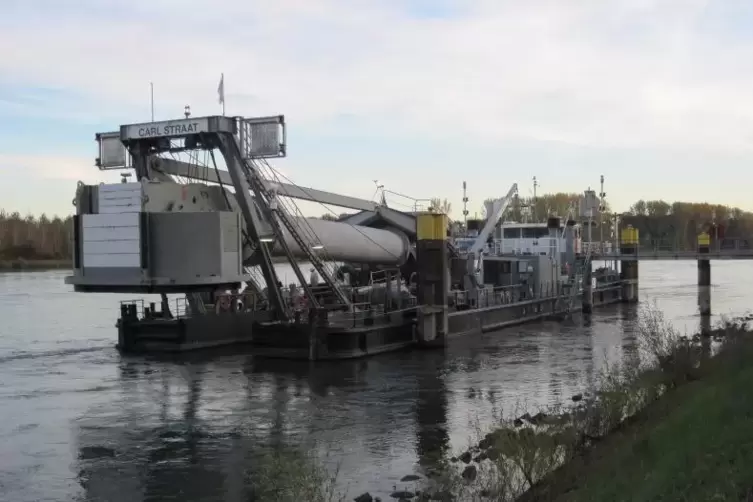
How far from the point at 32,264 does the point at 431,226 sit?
94672mm

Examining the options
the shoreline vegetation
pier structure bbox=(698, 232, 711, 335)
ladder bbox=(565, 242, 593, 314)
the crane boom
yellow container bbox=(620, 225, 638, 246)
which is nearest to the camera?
the shoreline vegetation

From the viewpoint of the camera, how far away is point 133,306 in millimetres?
27906

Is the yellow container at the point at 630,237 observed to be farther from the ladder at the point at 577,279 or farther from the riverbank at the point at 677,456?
Answer: the riverbank at the point at 677,456

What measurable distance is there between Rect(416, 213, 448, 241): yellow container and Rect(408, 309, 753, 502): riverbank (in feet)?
39.4

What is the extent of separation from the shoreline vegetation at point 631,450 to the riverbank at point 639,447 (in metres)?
0.02

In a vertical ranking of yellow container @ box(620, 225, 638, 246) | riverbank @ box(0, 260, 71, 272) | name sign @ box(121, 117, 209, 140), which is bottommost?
riverbank @ box(0, 260, 71, 272)

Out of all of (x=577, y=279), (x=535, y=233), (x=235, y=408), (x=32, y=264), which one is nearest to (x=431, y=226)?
(x=235, y=408)

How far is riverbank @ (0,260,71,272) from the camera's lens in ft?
350

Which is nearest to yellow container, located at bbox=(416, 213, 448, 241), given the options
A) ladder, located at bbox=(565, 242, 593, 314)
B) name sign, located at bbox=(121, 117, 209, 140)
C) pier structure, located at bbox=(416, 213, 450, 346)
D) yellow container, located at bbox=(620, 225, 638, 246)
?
pier structure, located at bbox=(416, 213, 450, 346)

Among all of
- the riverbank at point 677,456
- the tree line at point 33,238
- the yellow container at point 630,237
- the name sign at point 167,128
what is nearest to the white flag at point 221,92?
the name sign at point 167,128

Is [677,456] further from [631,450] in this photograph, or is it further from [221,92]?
[221,92]

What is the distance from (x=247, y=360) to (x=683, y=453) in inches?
707

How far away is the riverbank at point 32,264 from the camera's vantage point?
106625 mm

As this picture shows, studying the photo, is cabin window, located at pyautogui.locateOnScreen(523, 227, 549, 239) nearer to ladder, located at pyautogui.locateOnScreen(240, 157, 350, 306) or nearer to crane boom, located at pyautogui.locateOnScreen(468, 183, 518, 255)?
crane boom, located at pyautogui.locateOnScreen(468, 183, 518, 255)
